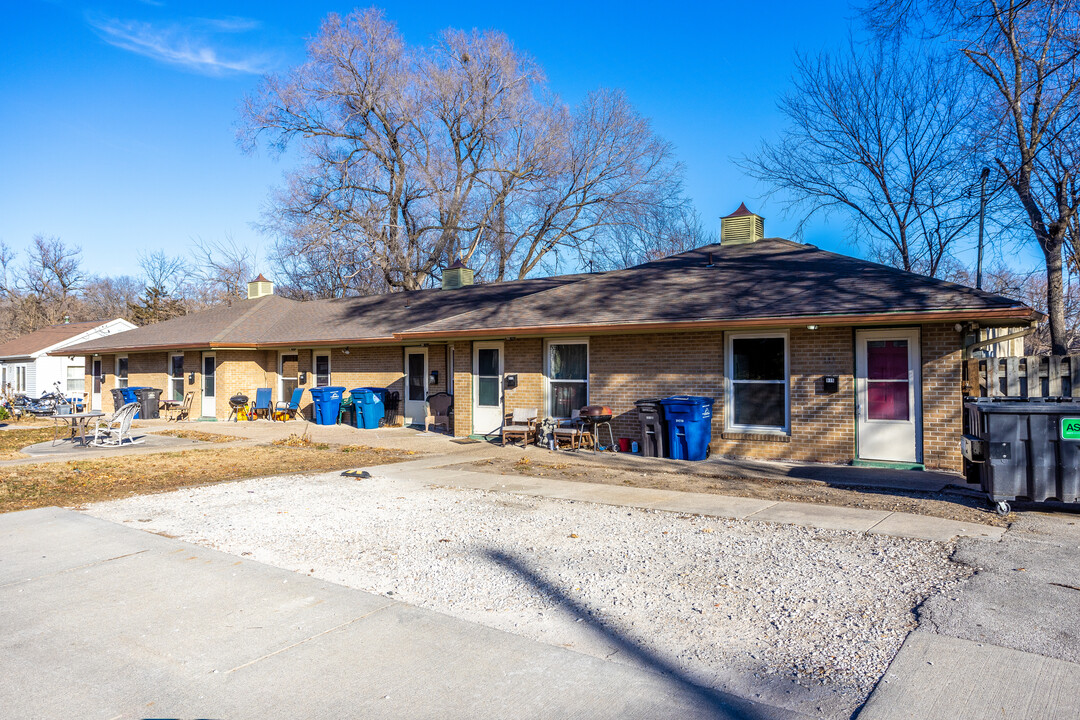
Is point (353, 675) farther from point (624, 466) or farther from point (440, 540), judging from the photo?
point (624, 466)

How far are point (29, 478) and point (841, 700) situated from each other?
38.3ft

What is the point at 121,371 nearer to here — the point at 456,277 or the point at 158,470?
the point at 456,277

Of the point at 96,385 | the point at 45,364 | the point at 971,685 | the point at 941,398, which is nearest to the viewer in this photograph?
the point at 971,685

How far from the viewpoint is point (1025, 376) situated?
10766 mm

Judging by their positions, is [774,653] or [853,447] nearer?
[774,653]

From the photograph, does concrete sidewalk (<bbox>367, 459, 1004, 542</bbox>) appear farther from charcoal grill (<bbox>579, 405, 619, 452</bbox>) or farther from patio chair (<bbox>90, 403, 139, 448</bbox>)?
patio chair (<bbox>90, 403, 139, 448</bbox>)

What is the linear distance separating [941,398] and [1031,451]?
3387 millimetres

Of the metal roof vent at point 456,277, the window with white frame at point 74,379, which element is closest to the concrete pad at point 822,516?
the metal roof vent at point 456,277

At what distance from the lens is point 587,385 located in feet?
47.6

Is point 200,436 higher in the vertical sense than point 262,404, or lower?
lower

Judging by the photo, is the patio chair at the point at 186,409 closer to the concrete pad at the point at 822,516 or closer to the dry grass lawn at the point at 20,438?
the dry grass lawn at the point at 20,438

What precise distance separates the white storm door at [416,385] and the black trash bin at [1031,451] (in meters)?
13.8

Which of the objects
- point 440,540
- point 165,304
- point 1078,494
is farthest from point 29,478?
point 165,304

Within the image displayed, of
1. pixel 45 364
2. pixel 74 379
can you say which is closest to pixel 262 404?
pixel 74 379
